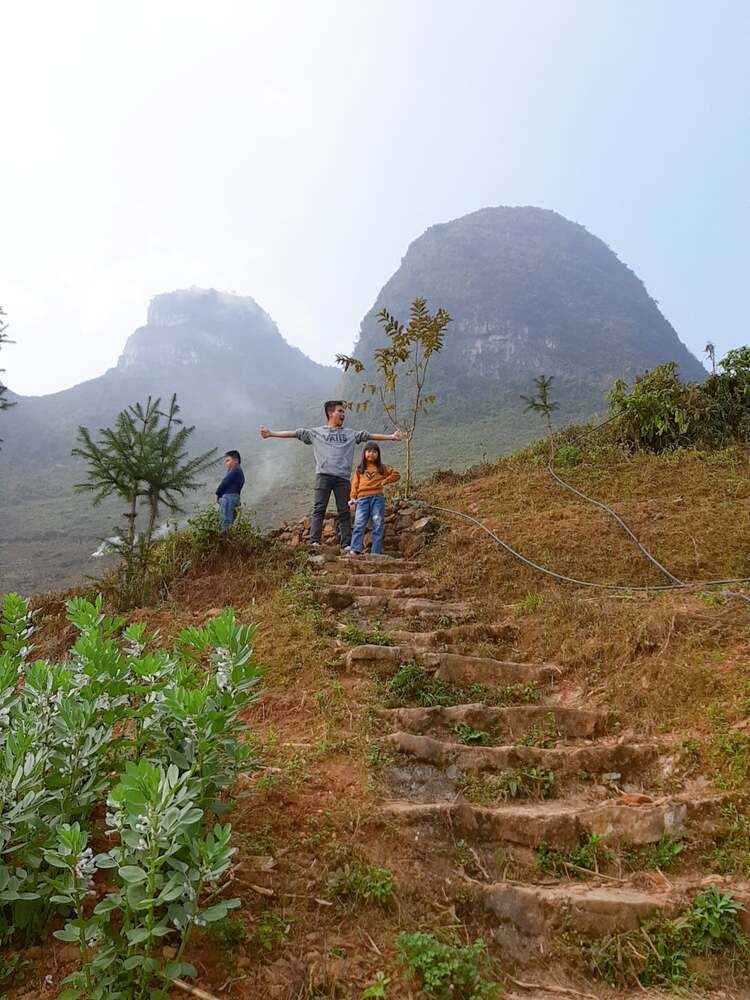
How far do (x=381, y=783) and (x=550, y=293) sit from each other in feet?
314

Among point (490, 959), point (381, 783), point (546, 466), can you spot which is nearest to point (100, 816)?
point (381, 783)

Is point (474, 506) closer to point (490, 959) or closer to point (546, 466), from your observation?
point (546, 466)

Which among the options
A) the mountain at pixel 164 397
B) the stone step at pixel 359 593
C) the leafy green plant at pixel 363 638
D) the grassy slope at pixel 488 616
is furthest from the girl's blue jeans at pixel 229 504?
the mountain at pixel 164 397

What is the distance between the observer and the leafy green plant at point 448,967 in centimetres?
178

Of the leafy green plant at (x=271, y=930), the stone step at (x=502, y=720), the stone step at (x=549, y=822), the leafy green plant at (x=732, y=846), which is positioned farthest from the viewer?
the stone step at (x=502, y=720)

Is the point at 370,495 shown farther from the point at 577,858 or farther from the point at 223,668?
the point at 223,668

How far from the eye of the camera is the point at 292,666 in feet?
13.2

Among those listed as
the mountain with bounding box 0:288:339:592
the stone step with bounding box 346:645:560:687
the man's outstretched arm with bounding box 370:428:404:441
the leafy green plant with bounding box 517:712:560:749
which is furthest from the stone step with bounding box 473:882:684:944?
the mountain with bounding box 0:288:339:592

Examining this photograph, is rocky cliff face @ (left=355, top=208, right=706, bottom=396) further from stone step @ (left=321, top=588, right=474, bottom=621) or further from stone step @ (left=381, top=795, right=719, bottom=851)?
stone step @ (left=381, top=795, right=719, bottom=851)

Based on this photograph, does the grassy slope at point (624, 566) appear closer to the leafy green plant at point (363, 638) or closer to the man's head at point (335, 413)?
the leafy green plant at point (363, 638)

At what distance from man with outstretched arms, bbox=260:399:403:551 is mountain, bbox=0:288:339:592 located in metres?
19.4

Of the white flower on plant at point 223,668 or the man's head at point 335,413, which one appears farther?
the man's head at point 335,413

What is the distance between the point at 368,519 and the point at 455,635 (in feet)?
9.27

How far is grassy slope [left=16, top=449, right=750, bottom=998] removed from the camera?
2.01 m
